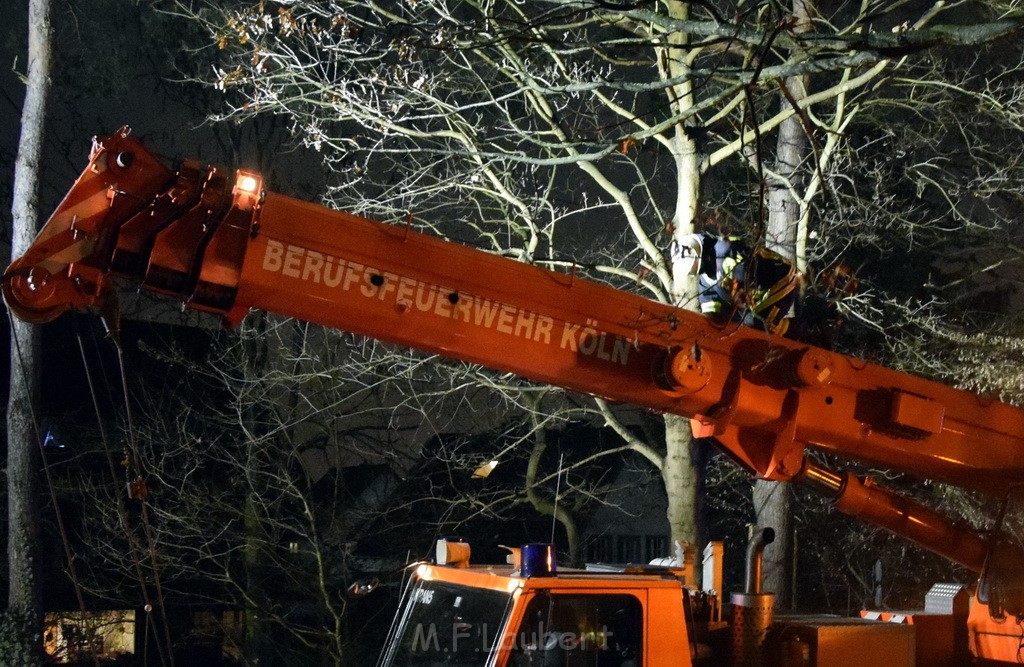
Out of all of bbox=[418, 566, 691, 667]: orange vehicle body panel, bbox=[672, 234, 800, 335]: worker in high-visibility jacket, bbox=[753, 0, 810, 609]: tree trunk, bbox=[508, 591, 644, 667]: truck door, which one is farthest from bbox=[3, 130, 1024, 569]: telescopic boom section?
bbox=[753, 0, 810, 609]: tree trunk

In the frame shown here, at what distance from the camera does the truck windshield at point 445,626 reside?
470 cm

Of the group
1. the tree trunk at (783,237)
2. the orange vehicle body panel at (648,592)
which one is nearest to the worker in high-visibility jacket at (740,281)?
the orange vehicle body panel at (648,592)

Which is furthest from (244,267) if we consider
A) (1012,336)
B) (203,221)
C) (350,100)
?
(1012,336)

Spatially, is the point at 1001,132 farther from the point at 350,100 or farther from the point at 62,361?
the point at 62,361

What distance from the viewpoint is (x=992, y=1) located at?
10.8 m

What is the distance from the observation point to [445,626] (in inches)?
198

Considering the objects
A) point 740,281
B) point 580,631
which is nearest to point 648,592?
point 580,631

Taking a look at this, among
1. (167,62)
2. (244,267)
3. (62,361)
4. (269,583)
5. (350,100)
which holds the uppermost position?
(167,62)

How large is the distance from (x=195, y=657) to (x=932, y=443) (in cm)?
1816

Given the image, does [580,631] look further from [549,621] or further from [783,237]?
[783,237]

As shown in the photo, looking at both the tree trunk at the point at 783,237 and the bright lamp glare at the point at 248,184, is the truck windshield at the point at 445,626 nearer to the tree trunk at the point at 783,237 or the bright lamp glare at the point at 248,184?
the bright lamp glare at the point at 248,184

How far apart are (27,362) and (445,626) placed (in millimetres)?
9841

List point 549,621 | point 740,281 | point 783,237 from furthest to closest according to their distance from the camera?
1. point 783,237
2. point 740,281
3. point 549,621

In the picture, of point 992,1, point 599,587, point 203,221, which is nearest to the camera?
point 203,221
